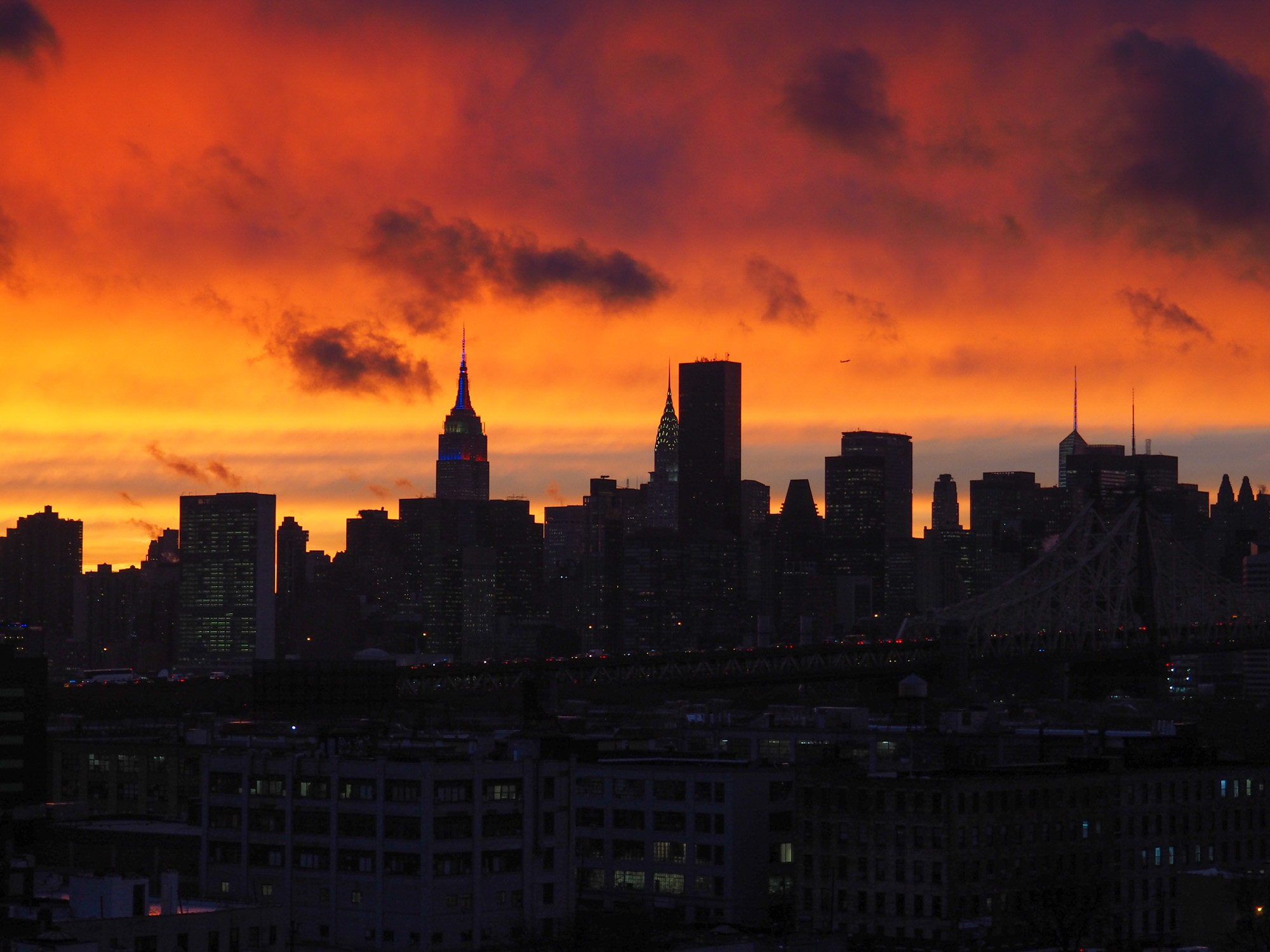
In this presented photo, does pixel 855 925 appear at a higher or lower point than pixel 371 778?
lower

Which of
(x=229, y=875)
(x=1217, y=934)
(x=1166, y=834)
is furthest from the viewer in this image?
(x=1166, y=834)

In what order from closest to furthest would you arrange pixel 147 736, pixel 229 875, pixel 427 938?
pixel 427 938 < pixel 229 875 < pixel 147 736

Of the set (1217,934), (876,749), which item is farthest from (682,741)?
(1217,934)

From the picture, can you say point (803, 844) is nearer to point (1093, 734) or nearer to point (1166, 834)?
point (1166, 834)

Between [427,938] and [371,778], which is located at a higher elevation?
[371,778]

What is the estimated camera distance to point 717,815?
95.2 meters

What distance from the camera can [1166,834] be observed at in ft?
326

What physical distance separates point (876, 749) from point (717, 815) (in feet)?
120

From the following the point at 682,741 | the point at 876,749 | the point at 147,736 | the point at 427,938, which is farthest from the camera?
the point at 147,736

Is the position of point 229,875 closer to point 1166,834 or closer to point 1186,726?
point 1166,834

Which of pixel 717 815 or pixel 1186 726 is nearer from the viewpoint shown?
pixel 717 815

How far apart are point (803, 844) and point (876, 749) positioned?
3866cm

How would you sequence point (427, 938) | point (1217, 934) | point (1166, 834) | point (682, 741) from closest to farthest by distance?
1. point (1217, 934)
2. point (427, 938)
3. point (1166, 834)
4. point (682, 741)

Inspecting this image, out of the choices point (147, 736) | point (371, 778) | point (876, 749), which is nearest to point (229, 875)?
point (371, 778)
